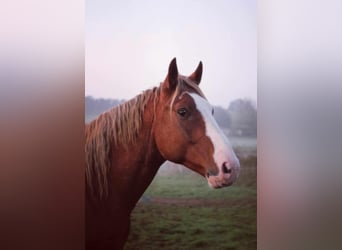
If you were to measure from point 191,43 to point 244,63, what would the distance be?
0.70 feet

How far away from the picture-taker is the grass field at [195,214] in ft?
4.53

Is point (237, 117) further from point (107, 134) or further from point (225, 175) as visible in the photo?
point (107, 134)

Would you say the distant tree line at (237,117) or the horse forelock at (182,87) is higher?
the horse forelock at (182,87)

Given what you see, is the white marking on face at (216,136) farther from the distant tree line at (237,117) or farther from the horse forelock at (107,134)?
the horse forelock at (107,134)

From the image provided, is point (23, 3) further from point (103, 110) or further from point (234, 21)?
point (234, 21)

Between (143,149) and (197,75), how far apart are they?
34 cm

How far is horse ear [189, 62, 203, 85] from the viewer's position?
139 centimetres

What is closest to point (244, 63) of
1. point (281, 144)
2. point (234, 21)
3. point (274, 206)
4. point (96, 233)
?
point (234, 21)

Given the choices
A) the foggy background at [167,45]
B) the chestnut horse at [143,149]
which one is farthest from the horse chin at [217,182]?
the foggy background at [167,45]

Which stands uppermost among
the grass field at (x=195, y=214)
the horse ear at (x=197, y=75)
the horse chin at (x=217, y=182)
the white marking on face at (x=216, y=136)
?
the horse ear at (x=197, y=75)

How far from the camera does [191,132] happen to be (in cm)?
136

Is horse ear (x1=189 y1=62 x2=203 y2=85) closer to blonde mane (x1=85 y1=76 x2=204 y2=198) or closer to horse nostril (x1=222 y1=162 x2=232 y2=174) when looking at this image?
blonde mane (x1=85 y1=76 x2=204 y2=198)

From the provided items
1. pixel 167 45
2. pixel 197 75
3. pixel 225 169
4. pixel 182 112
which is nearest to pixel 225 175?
pixel 225 169

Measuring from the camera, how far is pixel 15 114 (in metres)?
1.37
